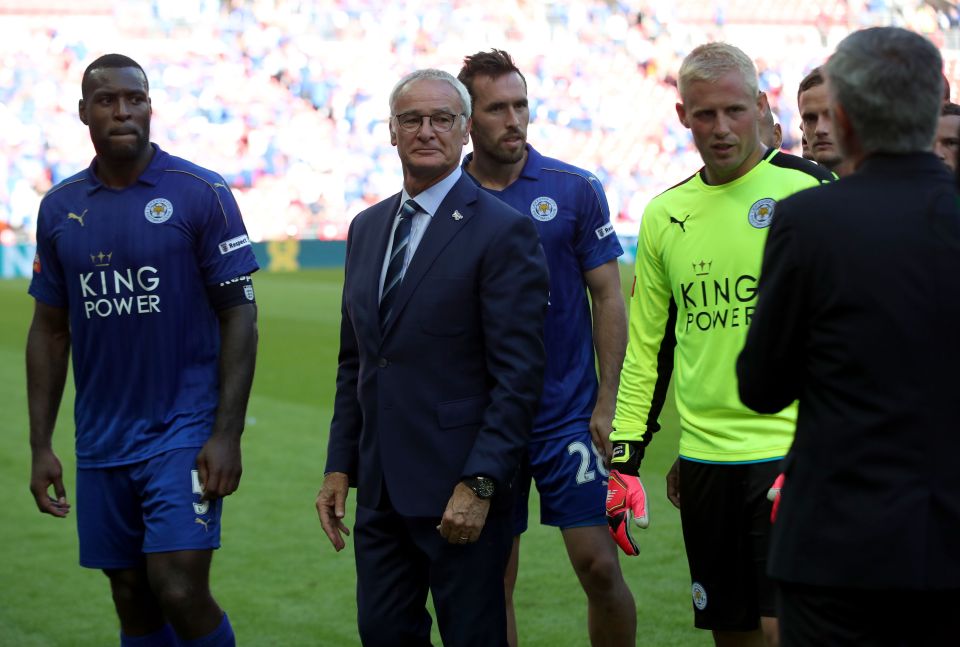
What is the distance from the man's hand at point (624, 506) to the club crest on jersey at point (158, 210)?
5.52 ft

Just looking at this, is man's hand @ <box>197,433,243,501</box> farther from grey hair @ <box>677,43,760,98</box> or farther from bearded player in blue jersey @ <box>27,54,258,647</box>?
grey hair @ <box>677,43,760,98</box>

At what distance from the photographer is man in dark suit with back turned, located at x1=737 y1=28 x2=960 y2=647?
237 cm

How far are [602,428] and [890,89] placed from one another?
263cm

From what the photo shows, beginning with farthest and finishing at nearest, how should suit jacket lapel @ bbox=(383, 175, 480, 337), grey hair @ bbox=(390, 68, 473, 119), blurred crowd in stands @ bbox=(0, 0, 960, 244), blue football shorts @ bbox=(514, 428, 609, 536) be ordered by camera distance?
blurred crowd in stands @ bbox=(0, 0, 960, 244) → blue football shorts @ bbox=(514, 428, 609, 536) → grey hair @ bbox=(390, 68, 473, 119) → suit jacket lapel @ bbox=(383, 175, 480, 337)

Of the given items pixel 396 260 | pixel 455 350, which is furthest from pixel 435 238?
pixel 455 350

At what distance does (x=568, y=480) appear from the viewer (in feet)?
16.0

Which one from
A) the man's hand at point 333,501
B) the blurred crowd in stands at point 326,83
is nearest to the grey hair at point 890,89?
the man's hand at point 333,501

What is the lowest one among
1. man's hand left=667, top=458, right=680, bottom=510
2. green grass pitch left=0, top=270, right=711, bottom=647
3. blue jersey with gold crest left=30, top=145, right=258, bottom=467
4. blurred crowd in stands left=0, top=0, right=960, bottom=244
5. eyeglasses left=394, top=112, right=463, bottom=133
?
green grass pitch left=0, top=270, right=711, bottom=647

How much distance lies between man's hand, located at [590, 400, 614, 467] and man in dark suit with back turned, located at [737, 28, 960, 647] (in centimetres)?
237

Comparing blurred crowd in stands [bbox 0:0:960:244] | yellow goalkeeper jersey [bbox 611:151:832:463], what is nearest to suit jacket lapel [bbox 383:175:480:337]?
yellow goalkeeper jersey [bbox 611:151:832:463]

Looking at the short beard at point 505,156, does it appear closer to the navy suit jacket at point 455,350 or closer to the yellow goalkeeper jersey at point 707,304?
the yellow goalkeeper jersey at point 707,304

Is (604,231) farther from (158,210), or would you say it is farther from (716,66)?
(158,210)

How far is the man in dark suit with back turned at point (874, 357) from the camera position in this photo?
2.37 meters

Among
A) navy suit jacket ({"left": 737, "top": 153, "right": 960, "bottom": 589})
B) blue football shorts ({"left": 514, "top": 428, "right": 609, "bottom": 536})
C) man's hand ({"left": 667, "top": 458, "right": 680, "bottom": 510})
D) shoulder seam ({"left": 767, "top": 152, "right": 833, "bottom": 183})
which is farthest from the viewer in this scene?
blue football shorts ({"left": 514, "top": 428, "right": 609, "bottom": 536})
